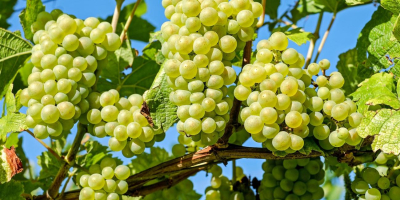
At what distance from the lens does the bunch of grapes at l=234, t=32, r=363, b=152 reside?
43.2 inches

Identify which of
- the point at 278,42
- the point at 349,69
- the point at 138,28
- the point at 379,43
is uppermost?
the point at 138,28

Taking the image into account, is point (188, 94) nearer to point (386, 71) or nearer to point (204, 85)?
point (204, 85)

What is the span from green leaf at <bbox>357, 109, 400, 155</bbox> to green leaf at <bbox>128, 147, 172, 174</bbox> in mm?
771

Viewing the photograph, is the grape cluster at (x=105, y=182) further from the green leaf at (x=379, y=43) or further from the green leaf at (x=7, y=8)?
the green leaf at (x=7, y=8)

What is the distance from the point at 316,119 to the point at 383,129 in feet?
0.52

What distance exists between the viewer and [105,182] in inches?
51.0

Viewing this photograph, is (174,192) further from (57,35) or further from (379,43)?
(379,43)

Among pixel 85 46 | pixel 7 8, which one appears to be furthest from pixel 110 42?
pixel 7 8

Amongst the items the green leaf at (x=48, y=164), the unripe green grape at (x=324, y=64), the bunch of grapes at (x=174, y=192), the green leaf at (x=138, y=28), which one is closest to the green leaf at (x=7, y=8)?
the green leaf at (x=138, y=28)

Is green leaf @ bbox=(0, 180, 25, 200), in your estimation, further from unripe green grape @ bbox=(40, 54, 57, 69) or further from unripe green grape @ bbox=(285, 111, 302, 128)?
unripe green grape @ bbox=(285, 111, 302, 128)

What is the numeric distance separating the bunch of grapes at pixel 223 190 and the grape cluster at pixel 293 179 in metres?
0.14

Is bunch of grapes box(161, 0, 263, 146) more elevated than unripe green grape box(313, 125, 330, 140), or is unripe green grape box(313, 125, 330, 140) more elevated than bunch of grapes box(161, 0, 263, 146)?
bunch of grapes box(161, 0, 263, 146)

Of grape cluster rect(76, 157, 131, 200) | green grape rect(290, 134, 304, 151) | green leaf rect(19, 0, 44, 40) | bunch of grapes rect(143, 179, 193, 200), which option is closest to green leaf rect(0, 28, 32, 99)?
green leaf rect(19, 0, 44, 40)

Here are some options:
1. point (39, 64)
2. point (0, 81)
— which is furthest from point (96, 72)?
point (0, 81)
